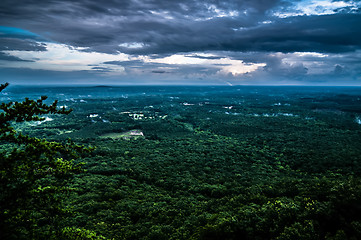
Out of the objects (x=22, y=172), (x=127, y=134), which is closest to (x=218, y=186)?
(x=22, y=172)

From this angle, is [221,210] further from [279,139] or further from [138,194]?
[279,139]

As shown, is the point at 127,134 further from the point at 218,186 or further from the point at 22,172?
the point at 22,172

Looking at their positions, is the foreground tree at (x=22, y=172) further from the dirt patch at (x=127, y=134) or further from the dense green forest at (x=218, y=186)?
the dirt patch at (x=127, y=134)

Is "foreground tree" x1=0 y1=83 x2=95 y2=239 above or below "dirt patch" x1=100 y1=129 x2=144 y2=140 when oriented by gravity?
above

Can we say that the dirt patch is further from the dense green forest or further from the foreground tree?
the foreground tree

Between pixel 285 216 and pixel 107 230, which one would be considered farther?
pixel 107 230

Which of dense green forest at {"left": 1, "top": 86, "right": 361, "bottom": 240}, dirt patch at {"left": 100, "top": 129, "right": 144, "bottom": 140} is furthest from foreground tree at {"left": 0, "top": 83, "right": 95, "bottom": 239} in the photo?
dirt patch at {"left": 100, "top": 129, "right": 144, "bottom": 140}

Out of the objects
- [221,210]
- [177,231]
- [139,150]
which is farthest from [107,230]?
[139,150]

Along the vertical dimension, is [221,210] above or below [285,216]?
below

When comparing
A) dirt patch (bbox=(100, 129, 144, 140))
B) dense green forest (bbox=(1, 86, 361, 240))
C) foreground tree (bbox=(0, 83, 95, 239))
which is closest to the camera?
foreground tree (bbox=(0, 83, 95, 239))

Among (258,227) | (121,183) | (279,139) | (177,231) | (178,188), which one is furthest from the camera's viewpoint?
(279,139)

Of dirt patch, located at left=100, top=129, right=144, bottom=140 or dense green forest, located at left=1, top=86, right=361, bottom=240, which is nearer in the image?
dense green forest, located at left=1, top=86, right=361, bottom=240
